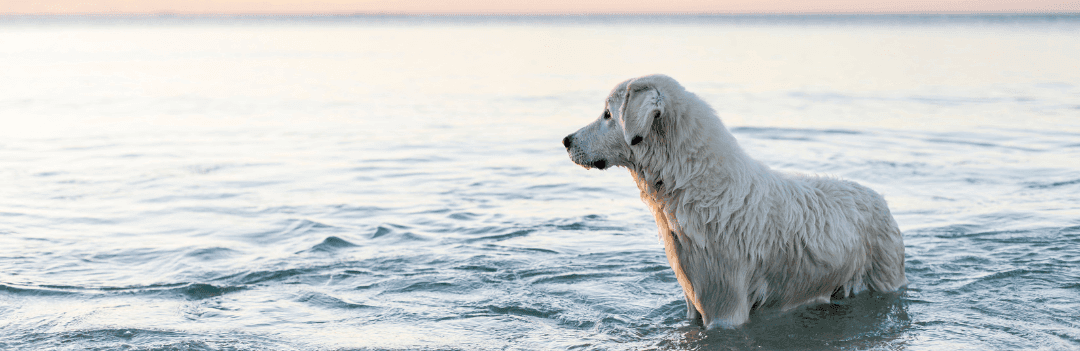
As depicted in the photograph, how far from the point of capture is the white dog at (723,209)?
608 centimetres

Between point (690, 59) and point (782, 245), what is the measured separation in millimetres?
43791

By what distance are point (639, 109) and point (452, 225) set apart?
214 inches

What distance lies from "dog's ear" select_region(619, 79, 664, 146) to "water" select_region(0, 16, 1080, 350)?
1.80 metres

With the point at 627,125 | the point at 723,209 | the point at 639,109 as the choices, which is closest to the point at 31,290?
the point at 627,125

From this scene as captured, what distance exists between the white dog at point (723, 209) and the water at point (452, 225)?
15.0 inches

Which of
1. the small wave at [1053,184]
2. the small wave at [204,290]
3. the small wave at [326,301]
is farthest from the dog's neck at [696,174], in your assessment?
the small wave at [1053,184]

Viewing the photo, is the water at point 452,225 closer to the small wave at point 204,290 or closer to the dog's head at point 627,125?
the small wave at point 204,290

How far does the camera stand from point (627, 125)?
612cm

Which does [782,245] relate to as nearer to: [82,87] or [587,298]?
[587,298]

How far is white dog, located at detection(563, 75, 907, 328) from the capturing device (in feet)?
19.9

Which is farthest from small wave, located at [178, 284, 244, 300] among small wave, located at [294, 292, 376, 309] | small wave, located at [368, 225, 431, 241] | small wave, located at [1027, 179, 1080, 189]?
small wave, located at [1027, 179, 1080, 189]

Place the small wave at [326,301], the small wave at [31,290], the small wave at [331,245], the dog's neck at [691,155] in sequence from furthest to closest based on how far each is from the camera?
the small wave at [331,245] < the small wave at [31,290] < the small wave at [326,301] < the dog's neck at [691,155]

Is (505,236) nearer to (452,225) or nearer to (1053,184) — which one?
(452,225)

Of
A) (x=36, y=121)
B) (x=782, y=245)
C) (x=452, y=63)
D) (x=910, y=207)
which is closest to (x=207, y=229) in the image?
(x=782, y=245)
